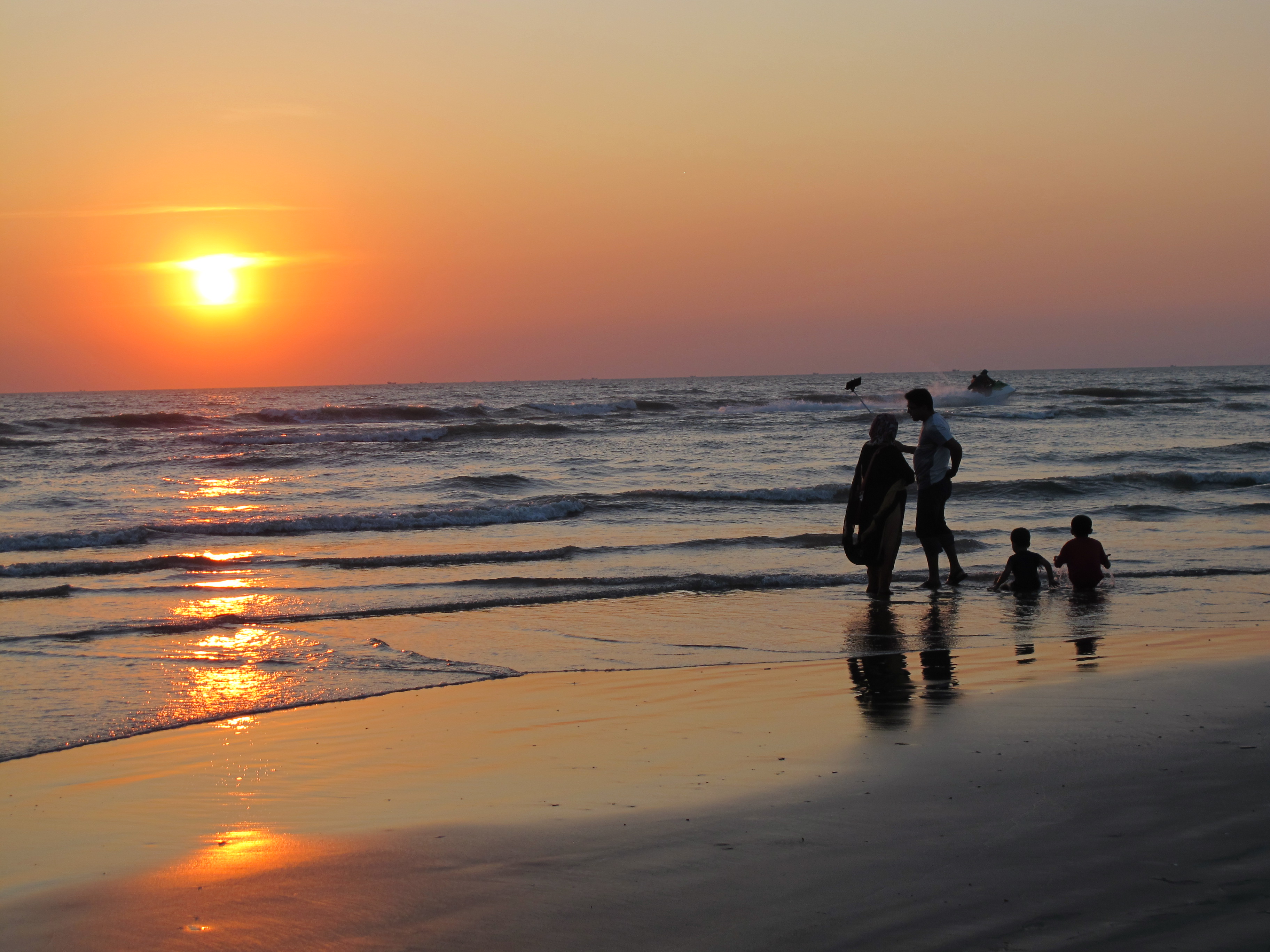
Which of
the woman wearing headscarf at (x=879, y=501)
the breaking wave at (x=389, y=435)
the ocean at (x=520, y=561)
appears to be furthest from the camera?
the breaking wave at (x=389, y=435)

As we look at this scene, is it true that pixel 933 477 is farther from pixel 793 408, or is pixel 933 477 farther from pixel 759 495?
pixel 793 408

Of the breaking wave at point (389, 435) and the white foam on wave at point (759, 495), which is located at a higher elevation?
the breaking wave at point (389, 435)

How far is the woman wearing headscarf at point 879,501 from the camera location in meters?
8.93

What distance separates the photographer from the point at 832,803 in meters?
3.91

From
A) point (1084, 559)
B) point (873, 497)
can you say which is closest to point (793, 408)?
point (1084, 559)

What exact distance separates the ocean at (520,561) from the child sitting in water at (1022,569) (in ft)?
0.64

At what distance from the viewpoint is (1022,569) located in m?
9.44

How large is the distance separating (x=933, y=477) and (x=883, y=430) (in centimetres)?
95

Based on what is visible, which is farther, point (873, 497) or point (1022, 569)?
point (1022, 569)

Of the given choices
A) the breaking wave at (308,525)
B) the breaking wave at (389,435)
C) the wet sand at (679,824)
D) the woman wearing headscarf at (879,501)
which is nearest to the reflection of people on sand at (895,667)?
the wet sand at (679,824)

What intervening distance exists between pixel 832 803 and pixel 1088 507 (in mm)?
14057

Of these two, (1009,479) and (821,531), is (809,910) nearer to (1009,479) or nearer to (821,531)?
(821,531)

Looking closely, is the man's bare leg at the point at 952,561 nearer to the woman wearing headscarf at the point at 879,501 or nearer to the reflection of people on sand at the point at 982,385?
the woman wearing headscarf at the point at 879,501

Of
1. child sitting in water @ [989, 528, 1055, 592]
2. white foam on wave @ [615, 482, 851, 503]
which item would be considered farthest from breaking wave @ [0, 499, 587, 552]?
child sitting in water @ [989, 528, 1055, 592]
